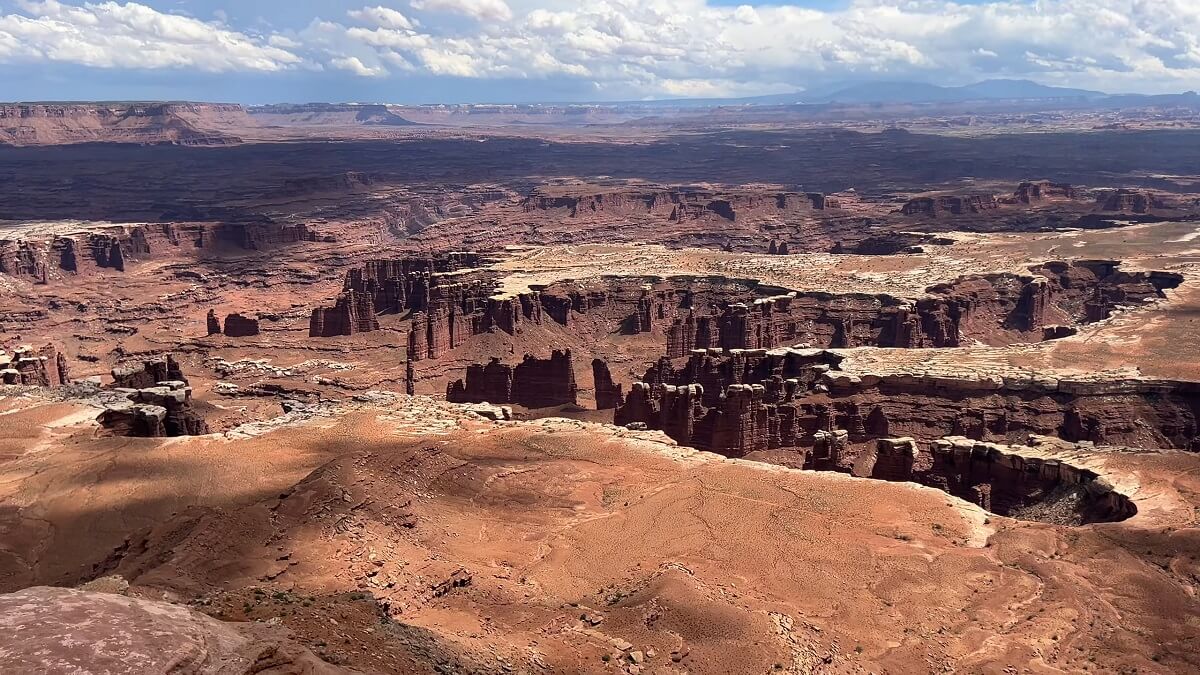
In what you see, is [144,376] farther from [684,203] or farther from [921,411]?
[684,203]

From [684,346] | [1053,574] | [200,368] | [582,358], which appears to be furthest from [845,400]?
[200,368]

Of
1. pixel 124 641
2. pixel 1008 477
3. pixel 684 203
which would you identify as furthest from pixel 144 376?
pixel 684 203

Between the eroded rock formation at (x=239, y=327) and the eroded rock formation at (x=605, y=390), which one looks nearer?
the eroded rock formation at (x=605, y=390)

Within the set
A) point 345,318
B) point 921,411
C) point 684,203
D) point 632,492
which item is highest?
point 684,203

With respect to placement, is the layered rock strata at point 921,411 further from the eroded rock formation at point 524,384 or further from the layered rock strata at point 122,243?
the layered rock strata at point 122,243

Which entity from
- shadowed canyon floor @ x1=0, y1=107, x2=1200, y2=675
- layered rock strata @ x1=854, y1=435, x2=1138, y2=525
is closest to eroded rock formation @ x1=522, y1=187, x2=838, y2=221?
shadowed canyon floor @ x1=0, y1=107, x2=1200, y2=675

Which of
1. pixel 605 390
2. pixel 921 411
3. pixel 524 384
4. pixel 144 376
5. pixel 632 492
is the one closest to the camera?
pixel 632 492

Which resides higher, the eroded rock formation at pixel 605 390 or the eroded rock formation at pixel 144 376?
the eroded rock formation at pixel 144 376

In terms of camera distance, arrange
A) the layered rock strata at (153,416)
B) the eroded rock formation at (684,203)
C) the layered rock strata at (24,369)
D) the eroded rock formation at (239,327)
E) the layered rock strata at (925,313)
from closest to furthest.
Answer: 1. the layered rock strata at (153,416)
2. the layered rock strata at (24,369)
3. the layered rock strata at (925,313)
4. the eroded rock formation at (239,327)
5. the eroded rock formation at (684,203)

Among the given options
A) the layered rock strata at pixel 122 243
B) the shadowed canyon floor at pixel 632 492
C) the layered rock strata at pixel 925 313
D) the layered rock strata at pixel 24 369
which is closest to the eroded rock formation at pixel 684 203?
the layered rock strata at pixel 122 243

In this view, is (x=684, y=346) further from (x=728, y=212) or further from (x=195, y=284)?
(x=728, y=212)
